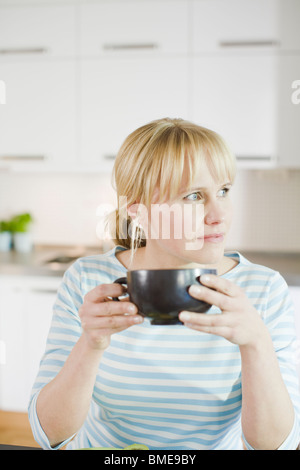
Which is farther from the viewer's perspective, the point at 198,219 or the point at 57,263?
the point at 57,263

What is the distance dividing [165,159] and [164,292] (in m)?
0.14

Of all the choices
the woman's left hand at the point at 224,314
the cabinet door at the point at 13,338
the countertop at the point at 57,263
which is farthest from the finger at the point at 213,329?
the cabinet door at the point at 13,338

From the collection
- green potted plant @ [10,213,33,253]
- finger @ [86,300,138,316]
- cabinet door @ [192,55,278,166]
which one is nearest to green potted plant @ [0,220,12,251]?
green potted plant @ [10,213,33,253]

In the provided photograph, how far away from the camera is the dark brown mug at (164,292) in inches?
11.3

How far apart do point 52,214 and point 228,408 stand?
45.2 inches

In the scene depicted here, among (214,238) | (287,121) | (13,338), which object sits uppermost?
(287,121)

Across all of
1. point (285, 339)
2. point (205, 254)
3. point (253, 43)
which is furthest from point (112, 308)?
point (253, 43)

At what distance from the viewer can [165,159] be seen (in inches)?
15.1

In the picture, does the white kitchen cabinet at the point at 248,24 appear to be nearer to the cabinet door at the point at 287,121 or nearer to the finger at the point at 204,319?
the cabinet door at the point at 287,121

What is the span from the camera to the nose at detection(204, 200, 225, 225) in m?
0.36

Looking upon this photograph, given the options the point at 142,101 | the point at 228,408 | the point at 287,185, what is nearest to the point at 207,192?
the point at 228,408

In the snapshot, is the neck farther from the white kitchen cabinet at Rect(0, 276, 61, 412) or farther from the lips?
the white kitchen cabinet at Rect(0, 276, 61, 412)

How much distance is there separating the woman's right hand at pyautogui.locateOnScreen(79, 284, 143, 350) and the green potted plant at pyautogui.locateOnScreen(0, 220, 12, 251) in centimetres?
118

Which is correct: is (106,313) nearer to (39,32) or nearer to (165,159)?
(165,159)
